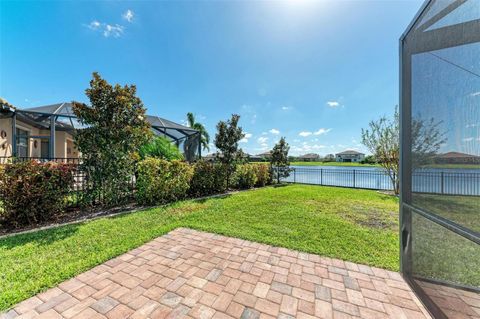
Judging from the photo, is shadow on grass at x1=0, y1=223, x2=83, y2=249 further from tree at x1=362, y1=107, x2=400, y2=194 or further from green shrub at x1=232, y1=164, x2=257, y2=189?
tree at x1=362, y1=107, x2=400, y2=194

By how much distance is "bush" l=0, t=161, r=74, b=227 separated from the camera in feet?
12.2

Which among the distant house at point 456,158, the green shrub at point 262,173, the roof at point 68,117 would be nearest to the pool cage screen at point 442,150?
the distant house at point 456,158

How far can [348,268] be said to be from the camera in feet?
8.61

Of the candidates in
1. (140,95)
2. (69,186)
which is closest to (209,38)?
(140,95)

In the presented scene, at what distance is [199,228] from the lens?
401 centimetres

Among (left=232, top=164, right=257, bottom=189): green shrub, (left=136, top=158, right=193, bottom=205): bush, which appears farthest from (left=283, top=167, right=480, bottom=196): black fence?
(left=136, top=158, right=193, bottom=205): bush

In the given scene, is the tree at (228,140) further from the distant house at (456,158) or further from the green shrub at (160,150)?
the distant house at (456,158)

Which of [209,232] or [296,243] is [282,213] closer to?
[296,243]

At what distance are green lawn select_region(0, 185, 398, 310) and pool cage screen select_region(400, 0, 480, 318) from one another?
38.1 inches

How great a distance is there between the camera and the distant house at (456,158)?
4.07 ft

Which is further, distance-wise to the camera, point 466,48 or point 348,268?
point 348,268

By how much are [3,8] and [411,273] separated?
10495mm

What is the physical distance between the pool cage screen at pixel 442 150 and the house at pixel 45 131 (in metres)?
8.16

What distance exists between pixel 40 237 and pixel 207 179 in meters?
4.89
